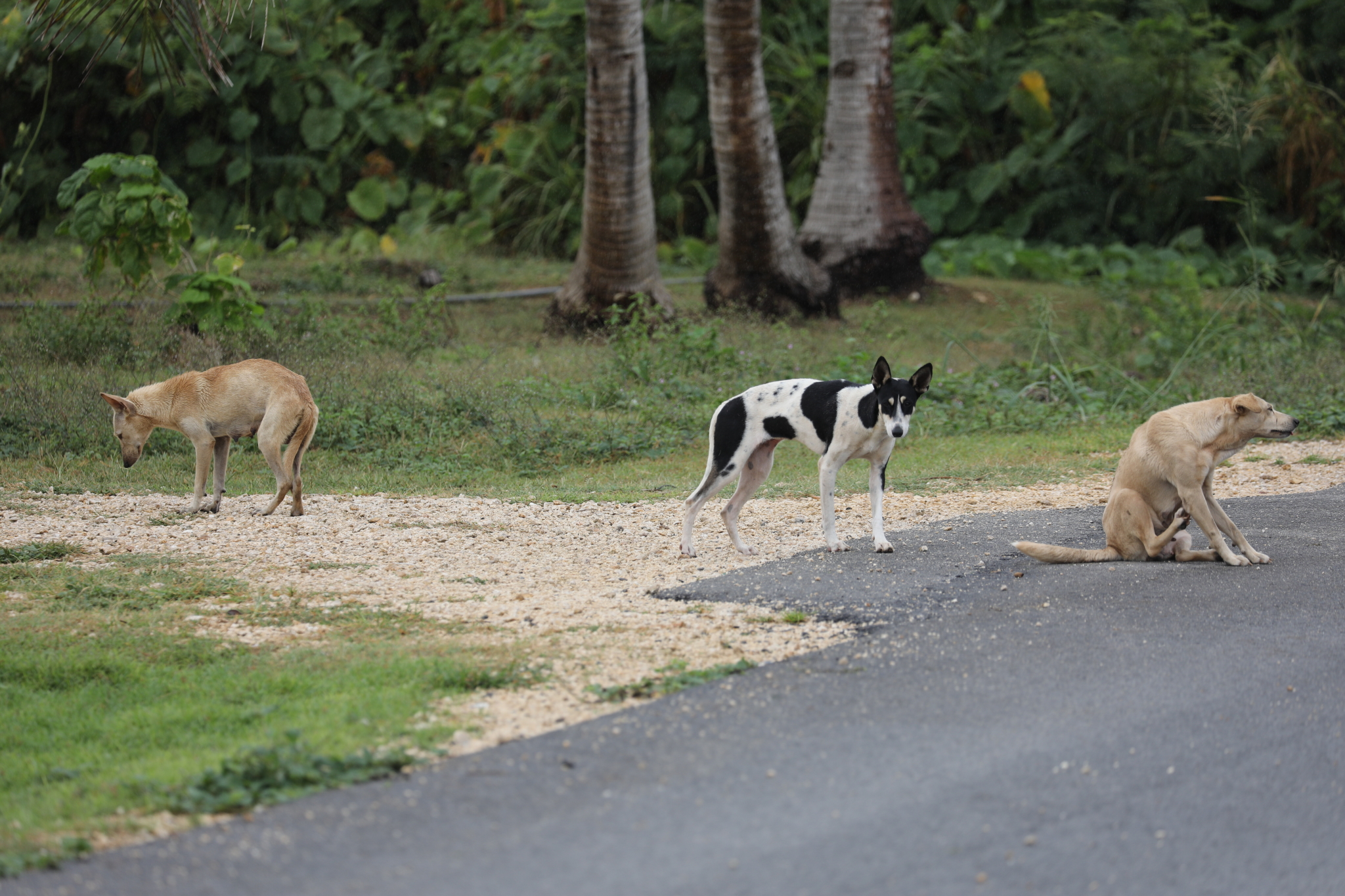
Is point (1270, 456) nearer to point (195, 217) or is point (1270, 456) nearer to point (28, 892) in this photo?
point (28, 892)

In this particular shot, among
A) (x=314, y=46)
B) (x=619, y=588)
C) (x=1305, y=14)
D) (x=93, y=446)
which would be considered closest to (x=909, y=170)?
(x=1305, y=14)

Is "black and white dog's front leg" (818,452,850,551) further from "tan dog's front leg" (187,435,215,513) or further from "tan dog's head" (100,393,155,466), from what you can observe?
"tan dog's head" (100,393,155,466)

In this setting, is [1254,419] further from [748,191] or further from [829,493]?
[748,191]

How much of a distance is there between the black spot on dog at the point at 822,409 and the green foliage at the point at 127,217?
7271mm

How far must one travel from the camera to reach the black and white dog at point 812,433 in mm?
7293

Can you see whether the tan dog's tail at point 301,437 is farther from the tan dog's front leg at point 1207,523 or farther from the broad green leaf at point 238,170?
the broad green leaf at point 238,170

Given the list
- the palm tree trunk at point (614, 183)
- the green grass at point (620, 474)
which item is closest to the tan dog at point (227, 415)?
the green grass at point (620, 474)

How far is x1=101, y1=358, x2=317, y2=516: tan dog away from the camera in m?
8.59

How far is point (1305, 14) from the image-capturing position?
20953 millimetres

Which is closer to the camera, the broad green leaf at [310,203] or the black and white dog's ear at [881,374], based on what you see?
the black and white dog's ear at [881,374]


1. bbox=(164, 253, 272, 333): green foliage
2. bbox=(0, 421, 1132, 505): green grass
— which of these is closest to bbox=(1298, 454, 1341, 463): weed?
bbox=(0, 421, 1132, 505): green grass

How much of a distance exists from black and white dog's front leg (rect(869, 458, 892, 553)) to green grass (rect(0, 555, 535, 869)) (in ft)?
8.62

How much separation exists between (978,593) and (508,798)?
10.4ft

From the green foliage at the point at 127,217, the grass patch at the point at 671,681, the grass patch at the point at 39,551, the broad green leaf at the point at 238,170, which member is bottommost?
the grass patch at the point at 39,551
